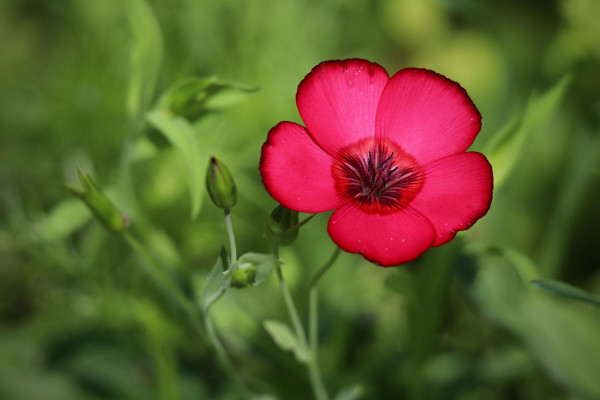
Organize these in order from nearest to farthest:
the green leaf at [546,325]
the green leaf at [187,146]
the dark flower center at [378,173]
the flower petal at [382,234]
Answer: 1. the flower petal at [382,234]
2. the dark flower center at [378,173]
3. the green leaf at [187,146]
4. the green leaf at [546,325]

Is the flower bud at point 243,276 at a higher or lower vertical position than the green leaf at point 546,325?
higher

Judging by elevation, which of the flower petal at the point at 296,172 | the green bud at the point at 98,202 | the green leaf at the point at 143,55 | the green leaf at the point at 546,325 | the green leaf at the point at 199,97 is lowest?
the green leaf at the point at 546,325

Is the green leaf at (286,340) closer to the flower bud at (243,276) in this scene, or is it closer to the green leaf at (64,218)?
the flower bud at (243,276)

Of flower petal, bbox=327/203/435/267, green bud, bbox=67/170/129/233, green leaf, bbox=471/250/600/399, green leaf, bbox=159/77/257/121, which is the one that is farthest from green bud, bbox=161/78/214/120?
green leaf, bbox=471/250/600/399

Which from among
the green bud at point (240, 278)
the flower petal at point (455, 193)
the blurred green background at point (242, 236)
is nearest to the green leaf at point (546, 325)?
the blurred green background at point (242, 236)

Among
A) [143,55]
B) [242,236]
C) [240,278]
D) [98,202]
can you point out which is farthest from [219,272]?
[242,236]

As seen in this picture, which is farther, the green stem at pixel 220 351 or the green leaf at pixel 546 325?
the green leaf at pixel 546 325

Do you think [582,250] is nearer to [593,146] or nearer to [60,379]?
[593,146]
